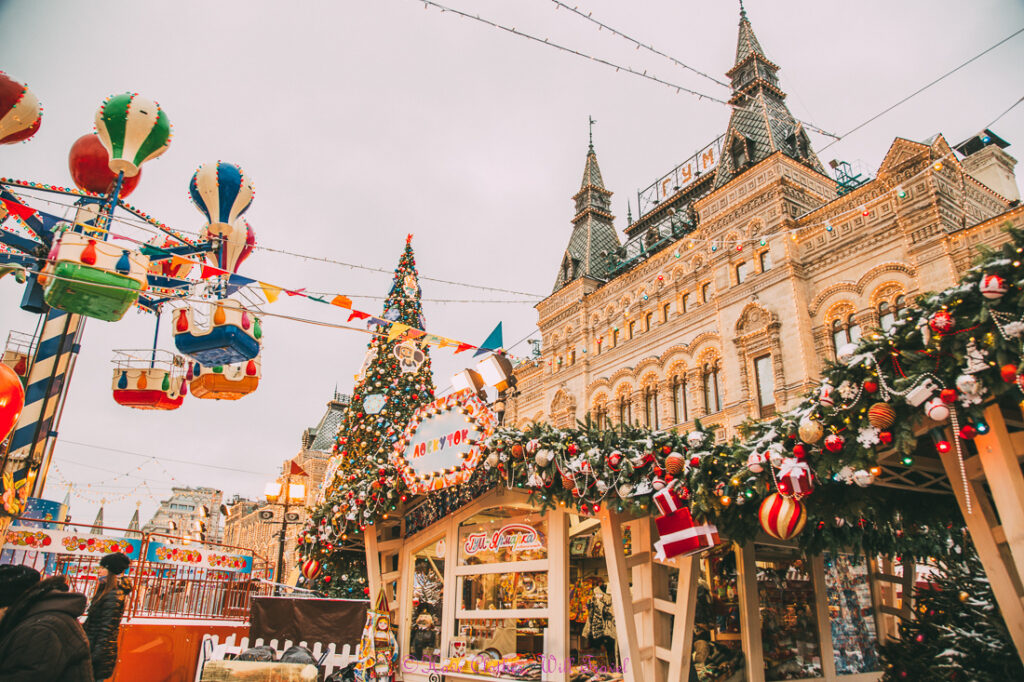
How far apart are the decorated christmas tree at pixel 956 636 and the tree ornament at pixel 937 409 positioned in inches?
96.6

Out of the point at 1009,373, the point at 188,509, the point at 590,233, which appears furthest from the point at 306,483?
the point at 188,509

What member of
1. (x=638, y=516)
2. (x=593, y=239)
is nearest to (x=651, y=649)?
(x=638, y=516)

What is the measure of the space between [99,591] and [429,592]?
16.4 feet

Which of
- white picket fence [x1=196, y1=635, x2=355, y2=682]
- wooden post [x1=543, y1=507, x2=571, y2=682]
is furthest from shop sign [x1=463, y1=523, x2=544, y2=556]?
white picket fence [x1=196, y1=635, x2=355, y2=682]

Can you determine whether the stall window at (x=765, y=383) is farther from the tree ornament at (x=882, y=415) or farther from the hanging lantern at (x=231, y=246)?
the hanging lantern at (x=231, y=246)

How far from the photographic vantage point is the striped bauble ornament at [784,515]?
17.3 ft

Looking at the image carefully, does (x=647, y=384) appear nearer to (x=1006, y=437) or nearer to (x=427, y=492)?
(x=427, y=492)

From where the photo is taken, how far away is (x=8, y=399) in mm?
5141

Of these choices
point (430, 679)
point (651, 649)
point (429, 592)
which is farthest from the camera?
point (429, 592)

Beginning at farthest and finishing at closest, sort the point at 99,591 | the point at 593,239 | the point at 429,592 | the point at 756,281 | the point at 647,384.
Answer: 1. the point at 593,239
2. the point at 647,384
3. the point at 756,281
4. the point at 429,592
5. the point at 99,591

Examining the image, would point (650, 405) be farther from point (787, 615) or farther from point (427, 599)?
point (427, 599)

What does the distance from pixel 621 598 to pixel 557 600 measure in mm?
1021

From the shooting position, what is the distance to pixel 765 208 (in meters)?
17.6

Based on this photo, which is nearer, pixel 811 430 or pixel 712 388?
pixel 811 430
